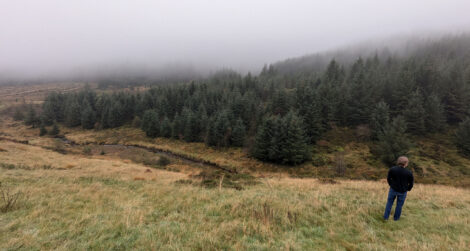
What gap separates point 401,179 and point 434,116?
5406cm

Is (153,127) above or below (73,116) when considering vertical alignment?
below

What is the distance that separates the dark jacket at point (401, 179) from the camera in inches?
264

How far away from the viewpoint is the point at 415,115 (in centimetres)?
4197

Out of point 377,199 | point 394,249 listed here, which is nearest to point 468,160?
point 377,199

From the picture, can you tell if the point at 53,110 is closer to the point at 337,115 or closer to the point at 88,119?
the point at 88,119

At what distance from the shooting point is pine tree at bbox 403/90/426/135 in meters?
41.2

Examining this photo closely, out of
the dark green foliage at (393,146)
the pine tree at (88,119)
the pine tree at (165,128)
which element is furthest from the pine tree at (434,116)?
the pine tree at (88,119)

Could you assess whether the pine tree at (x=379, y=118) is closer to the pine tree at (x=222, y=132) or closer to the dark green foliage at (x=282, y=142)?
the dark green foliage at (x=282, y=142)

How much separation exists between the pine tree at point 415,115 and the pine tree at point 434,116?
1668 millimetres

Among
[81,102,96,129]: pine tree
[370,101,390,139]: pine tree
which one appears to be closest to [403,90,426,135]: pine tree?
[370,101,390,139]: pine tree

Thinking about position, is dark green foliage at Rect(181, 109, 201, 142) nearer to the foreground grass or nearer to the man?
the foreground grass

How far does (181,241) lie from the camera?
4945mm

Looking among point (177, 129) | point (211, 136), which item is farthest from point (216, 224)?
point (177, 129)

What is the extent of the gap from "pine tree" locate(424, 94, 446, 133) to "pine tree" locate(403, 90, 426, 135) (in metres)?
1.67
